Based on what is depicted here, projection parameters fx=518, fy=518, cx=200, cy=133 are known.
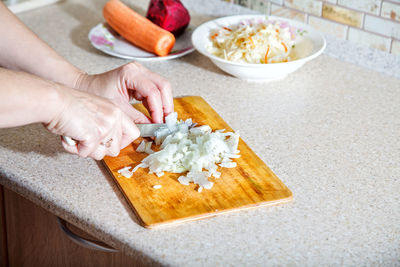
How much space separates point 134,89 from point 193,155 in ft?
0.78

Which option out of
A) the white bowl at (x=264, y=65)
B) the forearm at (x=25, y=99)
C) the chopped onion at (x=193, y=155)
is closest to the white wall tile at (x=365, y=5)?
the white bowl at (x=264, y=65)

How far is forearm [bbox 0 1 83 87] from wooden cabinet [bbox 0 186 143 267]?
280mm

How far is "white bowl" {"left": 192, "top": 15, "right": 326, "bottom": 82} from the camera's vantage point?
1.28 m

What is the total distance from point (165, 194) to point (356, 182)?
1.19 ft

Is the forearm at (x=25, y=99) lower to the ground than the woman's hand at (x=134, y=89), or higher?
higher

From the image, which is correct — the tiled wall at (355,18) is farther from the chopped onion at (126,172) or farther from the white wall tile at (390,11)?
the chopped onion at (126,172)

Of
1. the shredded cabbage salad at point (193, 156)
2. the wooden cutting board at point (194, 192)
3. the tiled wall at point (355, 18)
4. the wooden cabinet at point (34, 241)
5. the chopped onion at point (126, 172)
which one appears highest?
the tiled wall at point (355, 18)

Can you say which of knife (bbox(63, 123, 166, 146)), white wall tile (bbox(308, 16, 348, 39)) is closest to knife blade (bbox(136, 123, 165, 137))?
knife (bbox(63, 123, 166, 146))

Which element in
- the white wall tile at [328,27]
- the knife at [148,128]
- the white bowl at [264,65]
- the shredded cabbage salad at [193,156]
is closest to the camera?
the shredded cabbage salad at [193,156]

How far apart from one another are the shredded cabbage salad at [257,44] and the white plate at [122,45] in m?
0.12

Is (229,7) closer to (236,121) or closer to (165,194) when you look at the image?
(236,121)

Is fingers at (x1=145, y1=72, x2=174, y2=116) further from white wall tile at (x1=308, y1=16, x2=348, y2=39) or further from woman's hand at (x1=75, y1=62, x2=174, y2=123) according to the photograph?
white wall tile at (x1=308, y1=16, x2=348, y2=39)

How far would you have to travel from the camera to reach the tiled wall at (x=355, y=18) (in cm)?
134

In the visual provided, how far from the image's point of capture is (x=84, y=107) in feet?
3.02
